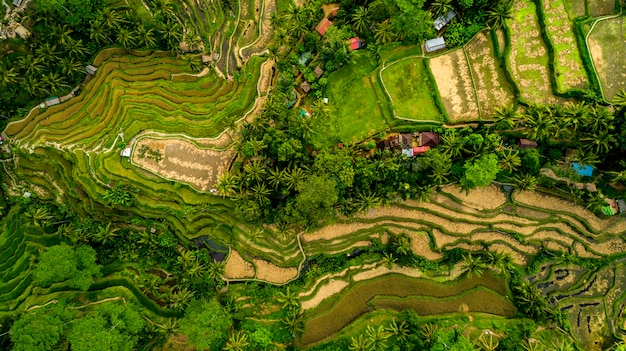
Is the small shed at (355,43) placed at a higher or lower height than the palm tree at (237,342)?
higher

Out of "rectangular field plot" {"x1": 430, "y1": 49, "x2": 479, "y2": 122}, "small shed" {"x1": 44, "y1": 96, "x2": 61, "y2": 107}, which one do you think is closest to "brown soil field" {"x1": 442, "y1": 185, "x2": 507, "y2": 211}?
"rectangular field plot" {"x1": 430, "y1": 49, "x2": 479, "y2": 122}

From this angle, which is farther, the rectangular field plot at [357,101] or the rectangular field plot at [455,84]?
the rectangular field plot at [357,101]

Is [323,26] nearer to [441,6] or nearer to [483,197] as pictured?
[441,6]

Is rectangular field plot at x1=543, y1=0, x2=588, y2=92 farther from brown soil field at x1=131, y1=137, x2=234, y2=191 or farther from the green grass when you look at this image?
brown soil field at x1=131, y1=137, x2=234, y2=191

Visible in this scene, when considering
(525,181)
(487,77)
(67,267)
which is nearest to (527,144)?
(525,181)

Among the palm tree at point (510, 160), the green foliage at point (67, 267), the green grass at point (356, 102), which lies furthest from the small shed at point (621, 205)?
the green foliage at point (67, 267)

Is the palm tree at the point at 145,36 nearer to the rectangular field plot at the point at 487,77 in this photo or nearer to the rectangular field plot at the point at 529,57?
the rectangular field plot at the point at 487,77
